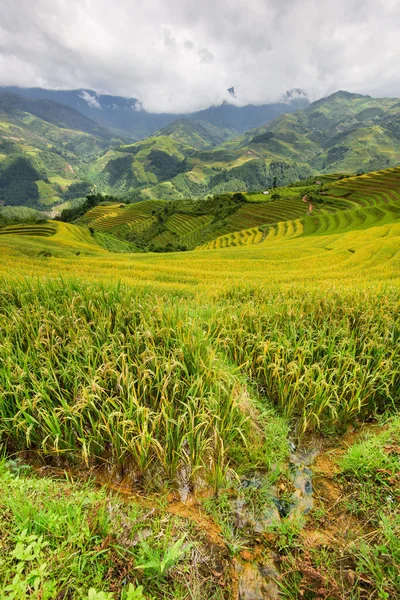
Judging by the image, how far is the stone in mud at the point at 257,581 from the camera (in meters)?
2.24

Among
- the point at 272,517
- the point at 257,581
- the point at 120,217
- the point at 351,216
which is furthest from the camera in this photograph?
the point at 120,217

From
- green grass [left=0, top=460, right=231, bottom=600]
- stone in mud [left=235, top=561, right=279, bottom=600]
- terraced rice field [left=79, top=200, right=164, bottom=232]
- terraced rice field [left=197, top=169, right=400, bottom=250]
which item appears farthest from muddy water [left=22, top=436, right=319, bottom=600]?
terraced rice field [left=79, top=200, right=164, bottom=232]

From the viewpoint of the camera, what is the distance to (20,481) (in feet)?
8.10

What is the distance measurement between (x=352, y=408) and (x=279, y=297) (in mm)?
3319

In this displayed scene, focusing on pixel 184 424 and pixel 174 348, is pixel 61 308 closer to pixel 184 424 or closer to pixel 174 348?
pixel 174 348

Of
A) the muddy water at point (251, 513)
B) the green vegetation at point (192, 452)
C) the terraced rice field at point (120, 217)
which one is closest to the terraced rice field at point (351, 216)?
the terraced rice field at point (120, 217)

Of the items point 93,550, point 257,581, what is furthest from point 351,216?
point 93,550

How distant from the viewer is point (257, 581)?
2303mm

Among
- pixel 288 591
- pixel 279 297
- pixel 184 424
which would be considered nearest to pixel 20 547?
pixel 184 424

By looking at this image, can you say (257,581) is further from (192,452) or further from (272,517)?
(192,452)

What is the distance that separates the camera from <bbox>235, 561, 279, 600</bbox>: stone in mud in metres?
2.24

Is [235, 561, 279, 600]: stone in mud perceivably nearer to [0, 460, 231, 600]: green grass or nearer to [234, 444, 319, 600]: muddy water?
[234, 444, 319, 600]: muddy water

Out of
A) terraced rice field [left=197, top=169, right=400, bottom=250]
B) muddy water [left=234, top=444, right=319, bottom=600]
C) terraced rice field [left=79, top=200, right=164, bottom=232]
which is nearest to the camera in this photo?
muddy water [left=234, top=444, right=319, bottom=600]

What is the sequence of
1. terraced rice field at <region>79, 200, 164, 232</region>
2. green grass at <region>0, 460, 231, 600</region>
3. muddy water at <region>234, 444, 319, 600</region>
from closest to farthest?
1. green grass at <region>0, 460, 231, 600</region>
2. muddy water at <region>234, 444, 319, 600</region>
3. terraced rice field at <region>79, 200, 164, 232</region>
